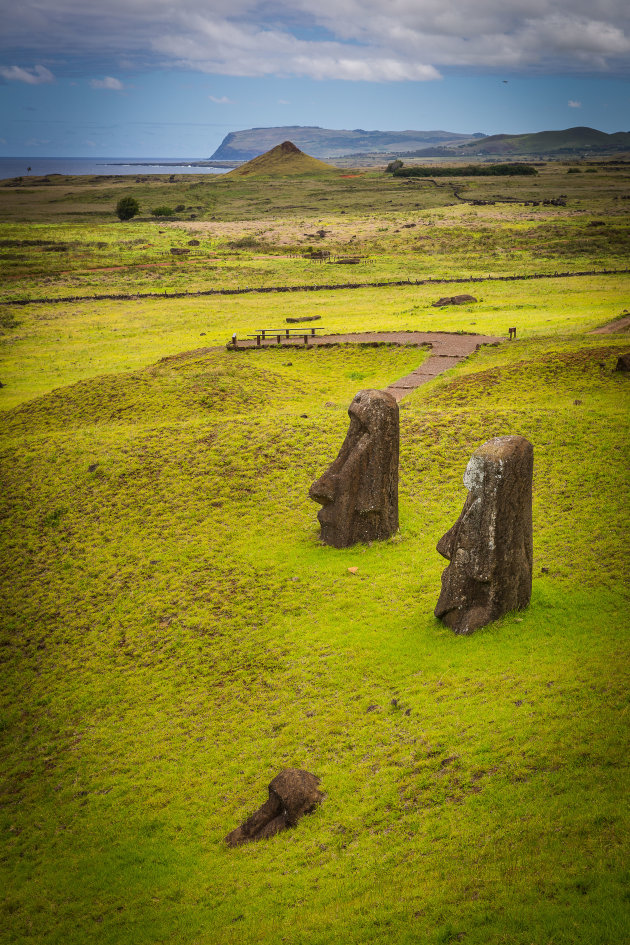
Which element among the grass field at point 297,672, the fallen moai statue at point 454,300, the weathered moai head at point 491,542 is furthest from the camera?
the fallen moai statue at point 454,300

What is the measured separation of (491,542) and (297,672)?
6.37m

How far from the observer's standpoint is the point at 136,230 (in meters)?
139

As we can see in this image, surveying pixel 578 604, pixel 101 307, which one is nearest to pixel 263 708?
pixel 578 604

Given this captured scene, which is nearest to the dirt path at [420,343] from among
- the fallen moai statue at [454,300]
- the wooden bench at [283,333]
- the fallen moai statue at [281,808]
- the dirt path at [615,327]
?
the wooden bench at [283,333]

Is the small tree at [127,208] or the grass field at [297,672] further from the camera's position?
the small tree at [127,208]

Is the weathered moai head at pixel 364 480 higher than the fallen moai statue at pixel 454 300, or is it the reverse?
the fallen moai statue at pixel 454 300

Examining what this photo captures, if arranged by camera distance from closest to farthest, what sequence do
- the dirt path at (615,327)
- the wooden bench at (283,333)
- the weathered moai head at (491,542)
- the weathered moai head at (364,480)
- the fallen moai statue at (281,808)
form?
the fallen moai statue at (281,808), the weathered moai head at (491,542), the weathered moai head at (364,480), the dirt path at (615,327), the wooden bench at (283,333)

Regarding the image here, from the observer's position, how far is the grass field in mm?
11602

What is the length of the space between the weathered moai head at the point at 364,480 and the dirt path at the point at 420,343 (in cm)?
1708

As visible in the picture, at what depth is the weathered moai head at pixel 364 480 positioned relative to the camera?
23.4m

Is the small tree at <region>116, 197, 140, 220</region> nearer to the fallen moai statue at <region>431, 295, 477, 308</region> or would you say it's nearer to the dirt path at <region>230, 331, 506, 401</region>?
the fallen moai statue at <region>431, 295, 477, 308</region>

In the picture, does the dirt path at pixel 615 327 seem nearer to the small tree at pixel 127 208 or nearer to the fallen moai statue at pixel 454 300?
the fallen moai statue at pixel 454 300

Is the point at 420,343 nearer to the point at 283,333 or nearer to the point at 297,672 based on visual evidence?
the point at 283,333

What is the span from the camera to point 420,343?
49.0 m
